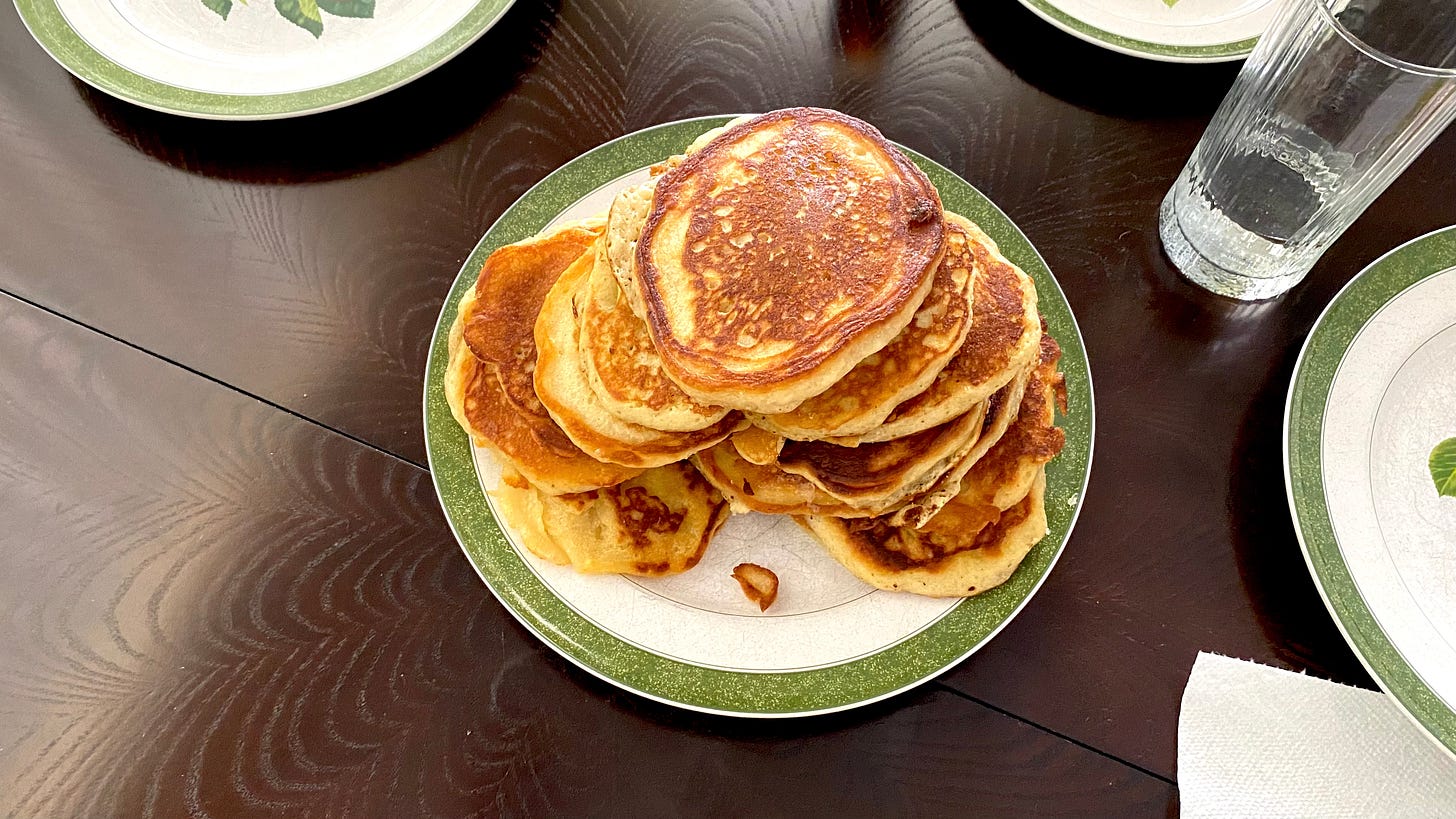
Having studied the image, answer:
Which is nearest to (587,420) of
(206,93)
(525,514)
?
(525,514)

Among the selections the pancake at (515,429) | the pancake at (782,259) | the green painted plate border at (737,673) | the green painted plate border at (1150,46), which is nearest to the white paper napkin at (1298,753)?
the green painted plate border at (737,673)

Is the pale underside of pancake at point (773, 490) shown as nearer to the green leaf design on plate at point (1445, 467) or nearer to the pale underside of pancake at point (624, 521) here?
the pale underside of pancake at point (624, 521)

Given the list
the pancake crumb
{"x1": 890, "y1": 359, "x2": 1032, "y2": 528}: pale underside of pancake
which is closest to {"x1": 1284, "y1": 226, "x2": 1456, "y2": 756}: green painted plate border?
{"x1": 890, "y1": 359, "x2": 1032, "y2": 528}: pale underside of pancake

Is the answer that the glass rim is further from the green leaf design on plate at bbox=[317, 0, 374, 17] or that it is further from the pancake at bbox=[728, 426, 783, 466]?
the green leaf design on plate at bbox=[317, 0, 374, 17]

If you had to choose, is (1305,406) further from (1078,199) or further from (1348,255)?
(1078,199)

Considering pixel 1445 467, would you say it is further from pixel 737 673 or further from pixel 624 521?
pixel 624 521

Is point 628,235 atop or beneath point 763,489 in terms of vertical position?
atop
